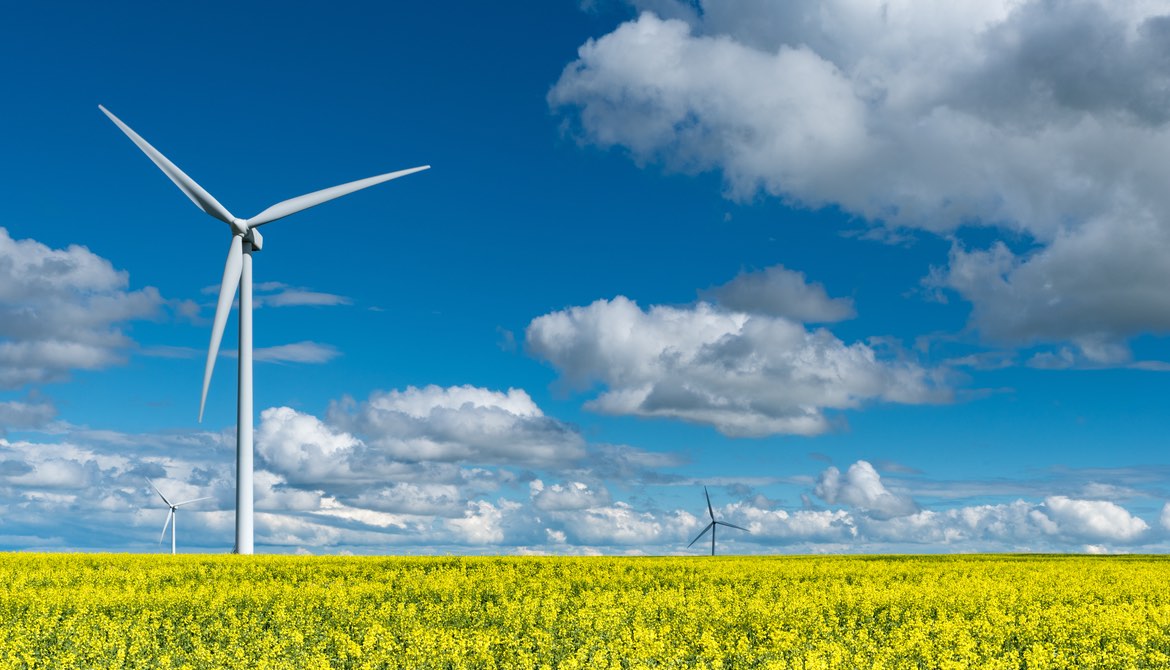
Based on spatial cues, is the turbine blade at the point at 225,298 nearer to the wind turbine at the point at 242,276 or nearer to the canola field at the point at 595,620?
the wind turbine at the point at 242,276

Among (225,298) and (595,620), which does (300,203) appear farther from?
(595,620)

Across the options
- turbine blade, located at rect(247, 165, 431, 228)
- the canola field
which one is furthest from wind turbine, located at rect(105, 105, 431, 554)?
the canola field

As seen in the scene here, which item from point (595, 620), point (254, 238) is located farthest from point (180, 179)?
point (595, 620)

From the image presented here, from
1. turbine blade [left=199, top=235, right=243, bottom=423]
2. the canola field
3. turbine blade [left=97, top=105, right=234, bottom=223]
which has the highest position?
turbine blade [left=97, top=105, right=234, bottom=223]

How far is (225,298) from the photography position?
54.7 m

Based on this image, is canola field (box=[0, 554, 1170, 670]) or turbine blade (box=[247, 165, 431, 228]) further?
turbine blade (box=[247, 165, 431, 228])

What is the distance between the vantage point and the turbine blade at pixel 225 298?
53.5 m

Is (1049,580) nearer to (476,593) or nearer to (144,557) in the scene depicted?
(476,593)

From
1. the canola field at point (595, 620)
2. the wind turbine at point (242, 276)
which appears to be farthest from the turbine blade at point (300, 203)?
the canola field at point (595, 620)

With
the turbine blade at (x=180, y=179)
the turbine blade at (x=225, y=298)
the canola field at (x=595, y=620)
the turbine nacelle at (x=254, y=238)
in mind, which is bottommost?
the canola field at (x=595, y=620)

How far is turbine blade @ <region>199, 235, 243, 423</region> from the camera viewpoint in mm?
53509

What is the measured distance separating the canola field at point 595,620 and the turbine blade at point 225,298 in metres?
17.8

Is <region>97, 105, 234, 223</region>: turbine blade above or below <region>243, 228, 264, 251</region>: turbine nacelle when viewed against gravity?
above

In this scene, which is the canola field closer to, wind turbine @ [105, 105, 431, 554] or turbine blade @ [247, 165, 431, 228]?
wind turbine @ [105, 105, 431, 554]
